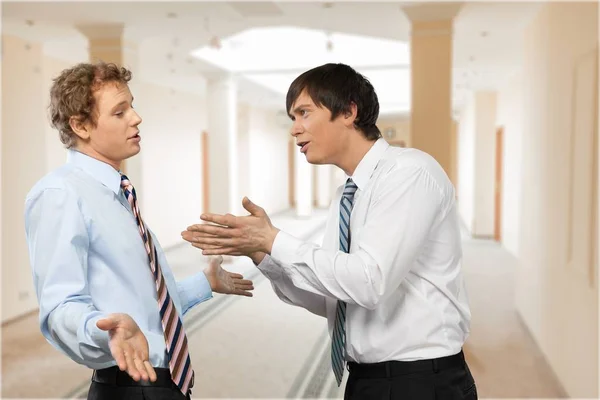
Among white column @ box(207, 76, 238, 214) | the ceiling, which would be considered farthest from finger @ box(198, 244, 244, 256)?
white column @ box(207, 76, 238, 214)

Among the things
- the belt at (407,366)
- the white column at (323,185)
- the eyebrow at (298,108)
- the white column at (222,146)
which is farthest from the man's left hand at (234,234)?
the white column at (323,185)

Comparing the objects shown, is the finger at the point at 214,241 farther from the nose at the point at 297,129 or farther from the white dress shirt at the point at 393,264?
the nose at the point at 297,129

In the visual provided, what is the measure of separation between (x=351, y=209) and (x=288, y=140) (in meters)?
22.8

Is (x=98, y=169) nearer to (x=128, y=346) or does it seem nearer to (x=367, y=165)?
(x=128, y=346)

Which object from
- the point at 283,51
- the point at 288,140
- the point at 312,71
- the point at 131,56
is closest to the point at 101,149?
the point at 312,71

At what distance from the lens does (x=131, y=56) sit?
25.3 ft

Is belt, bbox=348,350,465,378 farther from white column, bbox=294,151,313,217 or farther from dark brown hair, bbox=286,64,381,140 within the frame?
white column, bbox=294,151,313,217

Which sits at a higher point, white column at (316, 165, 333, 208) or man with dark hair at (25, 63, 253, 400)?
man with dark hair at (25, 63, 253, 400)

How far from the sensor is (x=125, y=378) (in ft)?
5.58

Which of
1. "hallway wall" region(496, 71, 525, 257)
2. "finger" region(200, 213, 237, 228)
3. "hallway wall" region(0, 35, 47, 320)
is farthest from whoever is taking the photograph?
"hallway wall" region(496, 71, 525, 257)

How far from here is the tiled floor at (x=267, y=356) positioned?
15.9ft

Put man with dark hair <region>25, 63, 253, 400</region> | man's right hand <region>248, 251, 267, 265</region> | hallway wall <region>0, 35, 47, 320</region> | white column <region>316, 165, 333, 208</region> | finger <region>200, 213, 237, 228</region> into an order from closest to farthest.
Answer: man with dark hair <region>25, 63, 253, 400</region> < finger <region>200, 213, 237, 228</region> < man's right hand <region>248, 251, 267, 265</region> < hallway wall <region>0, 35, 47, 320</region> < white column <region>316, 165, 333, 208</region>

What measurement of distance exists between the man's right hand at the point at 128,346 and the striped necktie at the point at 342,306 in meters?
0.71

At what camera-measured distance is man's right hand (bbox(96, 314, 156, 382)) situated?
1292mm
